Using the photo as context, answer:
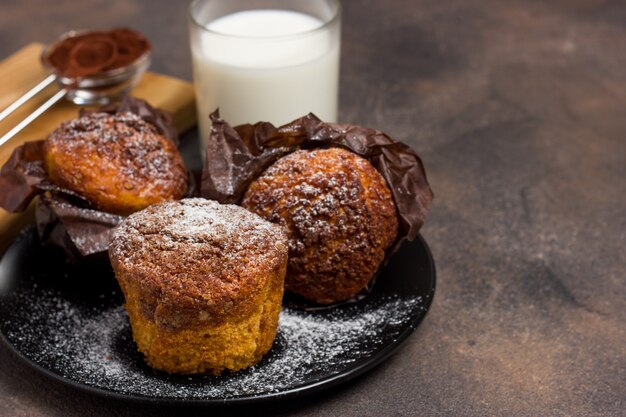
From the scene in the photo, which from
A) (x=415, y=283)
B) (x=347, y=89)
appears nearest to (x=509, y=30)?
(x=347, y=89)

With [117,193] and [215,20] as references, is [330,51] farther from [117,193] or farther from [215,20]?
[117,193]

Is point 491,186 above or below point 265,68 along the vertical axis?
below

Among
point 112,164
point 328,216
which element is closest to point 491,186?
point 328,216

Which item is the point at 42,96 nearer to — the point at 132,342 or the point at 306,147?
the point at 306,147

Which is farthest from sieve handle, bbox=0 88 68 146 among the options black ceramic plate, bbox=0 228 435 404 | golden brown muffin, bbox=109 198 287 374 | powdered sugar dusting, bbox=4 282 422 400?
golden brown muffin, bbox=109 198 287 374

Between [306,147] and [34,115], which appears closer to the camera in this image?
[306,147]

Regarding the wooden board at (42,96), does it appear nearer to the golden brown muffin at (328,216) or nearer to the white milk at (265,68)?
the white milk at (265,68)

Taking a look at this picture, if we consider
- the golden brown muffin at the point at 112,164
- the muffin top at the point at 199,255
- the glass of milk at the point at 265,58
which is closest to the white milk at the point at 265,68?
the glass of milk at the point at 265,58
